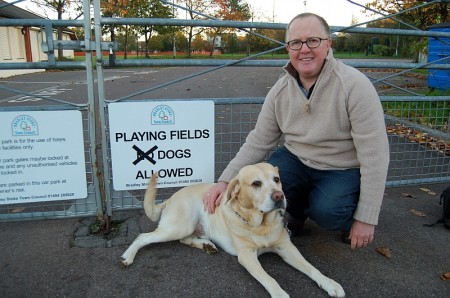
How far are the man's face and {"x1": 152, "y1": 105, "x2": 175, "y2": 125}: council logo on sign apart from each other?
115 centimetres

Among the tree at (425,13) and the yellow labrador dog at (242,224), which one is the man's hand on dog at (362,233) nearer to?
the yellow labrador dog at (242,224)

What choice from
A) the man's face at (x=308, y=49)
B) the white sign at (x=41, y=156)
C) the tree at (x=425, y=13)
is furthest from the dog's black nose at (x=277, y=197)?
the tree at (x=425, y=13)

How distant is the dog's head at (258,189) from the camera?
106 inches

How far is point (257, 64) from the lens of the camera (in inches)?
145

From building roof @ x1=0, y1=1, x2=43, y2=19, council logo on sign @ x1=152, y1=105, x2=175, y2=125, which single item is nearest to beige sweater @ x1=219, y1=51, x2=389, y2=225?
council logo on sign @ x1=152, y1=105, x2=175, y2=125

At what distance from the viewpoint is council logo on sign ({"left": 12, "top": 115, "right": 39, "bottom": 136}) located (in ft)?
10.3

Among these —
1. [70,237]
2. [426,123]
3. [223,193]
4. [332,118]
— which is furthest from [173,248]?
[426,123]

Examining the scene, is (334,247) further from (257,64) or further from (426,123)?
(426,123)

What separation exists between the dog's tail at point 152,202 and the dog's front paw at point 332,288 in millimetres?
1471

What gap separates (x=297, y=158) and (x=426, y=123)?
2.50m

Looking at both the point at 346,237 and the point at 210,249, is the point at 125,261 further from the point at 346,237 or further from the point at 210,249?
the point at 346,237

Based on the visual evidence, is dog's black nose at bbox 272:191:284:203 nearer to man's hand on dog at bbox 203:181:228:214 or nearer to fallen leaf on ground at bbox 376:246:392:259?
man's hand on dog at bbox 203:181:228:214

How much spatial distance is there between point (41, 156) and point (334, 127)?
2.40 meters

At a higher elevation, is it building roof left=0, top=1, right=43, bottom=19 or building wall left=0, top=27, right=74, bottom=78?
building roof left=0, top=1, right=43, bottom=19
